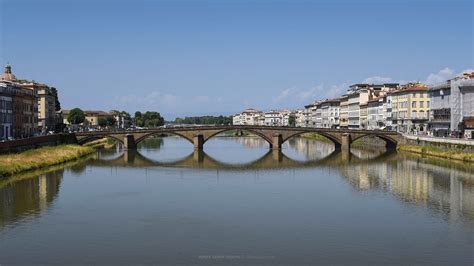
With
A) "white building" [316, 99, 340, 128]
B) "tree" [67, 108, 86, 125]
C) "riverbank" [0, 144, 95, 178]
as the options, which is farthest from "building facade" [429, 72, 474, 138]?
"tree" [67, 108, 86, 125]

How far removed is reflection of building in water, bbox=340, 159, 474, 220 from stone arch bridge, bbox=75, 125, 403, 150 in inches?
682

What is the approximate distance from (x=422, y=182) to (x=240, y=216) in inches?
639

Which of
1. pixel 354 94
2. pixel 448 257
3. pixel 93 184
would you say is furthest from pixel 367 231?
pixel 354 94

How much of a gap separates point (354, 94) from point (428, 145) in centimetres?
5326

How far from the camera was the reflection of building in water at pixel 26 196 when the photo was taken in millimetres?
27766

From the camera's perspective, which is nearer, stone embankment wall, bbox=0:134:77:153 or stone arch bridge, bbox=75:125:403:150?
stone embankment wall, bbox=0:134:77:153

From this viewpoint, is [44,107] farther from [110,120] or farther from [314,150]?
[110,120]

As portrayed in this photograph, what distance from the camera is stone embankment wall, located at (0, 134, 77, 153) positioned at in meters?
48.1

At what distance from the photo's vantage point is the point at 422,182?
39.0 meters

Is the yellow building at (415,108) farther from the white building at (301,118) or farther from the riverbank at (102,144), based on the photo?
the white building at (301,118)

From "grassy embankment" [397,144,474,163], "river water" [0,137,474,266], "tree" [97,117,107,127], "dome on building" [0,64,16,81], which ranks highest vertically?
"dome on building" [0,64,16,81]

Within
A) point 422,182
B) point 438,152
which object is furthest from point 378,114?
point 422,182

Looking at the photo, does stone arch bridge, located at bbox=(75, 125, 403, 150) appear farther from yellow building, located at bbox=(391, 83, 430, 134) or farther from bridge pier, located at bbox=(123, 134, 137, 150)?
yellow building, located at bbox=(391, 83, 430, 134)

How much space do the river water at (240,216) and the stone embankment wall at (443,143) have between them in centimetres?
440
